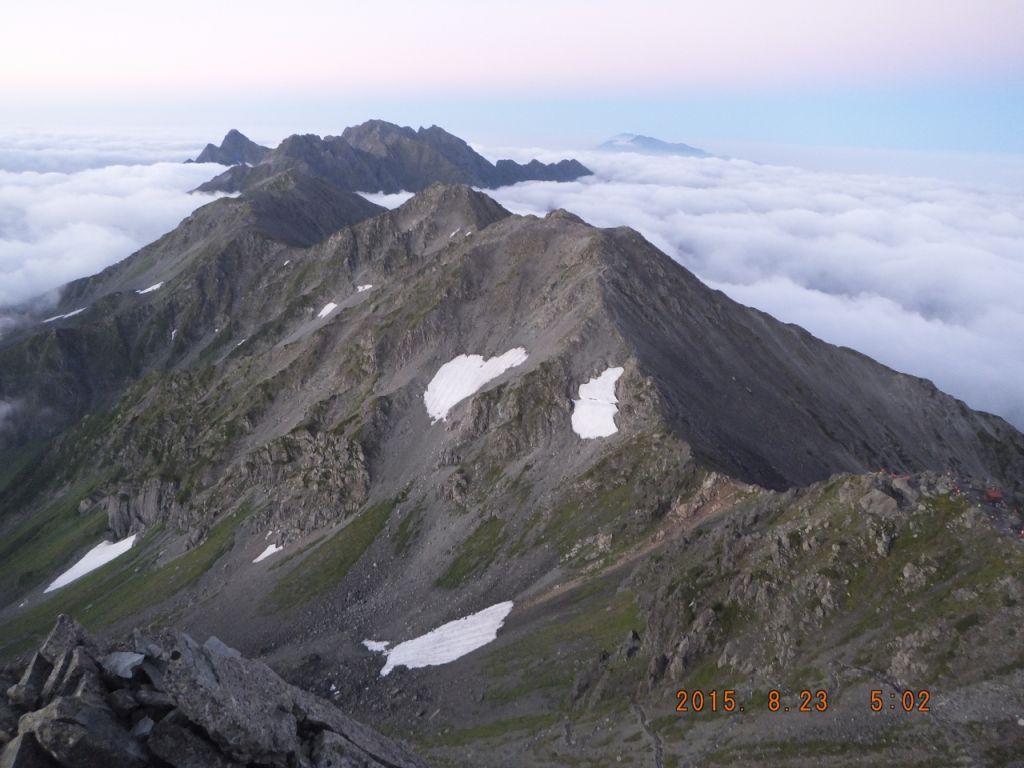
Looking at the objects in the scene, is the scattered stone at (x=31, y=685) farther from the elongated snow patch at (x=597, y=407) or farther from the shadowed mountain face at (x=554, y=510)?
the elongated snow patch at (x=597, y=407)

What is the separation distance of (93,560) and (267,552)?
205 ft

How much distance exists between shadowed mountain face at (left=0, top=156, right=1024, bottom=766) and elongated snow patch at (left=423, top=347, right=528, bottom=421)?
0.56 m

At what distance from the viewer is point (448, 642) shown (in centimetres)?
7094

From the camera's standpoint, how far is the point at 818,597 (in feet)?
162

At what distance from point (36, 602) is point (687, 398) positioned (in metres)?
132

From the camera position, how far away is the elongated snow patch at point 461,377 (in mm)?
113938

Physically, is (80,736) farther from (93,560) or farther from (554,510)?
(93,560)

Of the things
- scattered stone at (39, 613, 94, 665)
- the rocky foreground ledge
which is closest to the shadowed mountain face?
the rocky foreground ledge

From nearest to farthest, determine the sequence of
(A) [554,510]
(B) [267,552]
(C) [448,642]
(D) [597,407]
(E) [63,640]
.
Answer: (E) [63,640], (C) [448,642], (A) [554,510], (D) [597,407], (B) [267,552]

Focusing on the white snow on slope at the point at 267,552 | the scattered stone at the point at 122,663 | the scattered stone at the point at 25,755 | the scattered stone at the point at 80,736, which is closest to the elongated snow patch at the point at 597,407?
the white snow on slope at the point at 267,552

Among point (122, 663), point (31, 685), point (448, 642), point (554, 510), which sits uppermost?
point (122, 663)

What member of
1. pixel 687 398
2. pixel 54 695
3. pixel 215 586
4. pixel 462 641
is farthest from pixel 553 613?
pixel 215 586

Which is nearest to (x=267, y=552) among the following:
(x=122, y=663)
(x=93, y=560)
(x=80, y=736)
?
(x=93, y=560)

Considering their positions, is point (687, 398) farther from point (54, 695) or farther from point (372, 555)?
point (54, 695)
